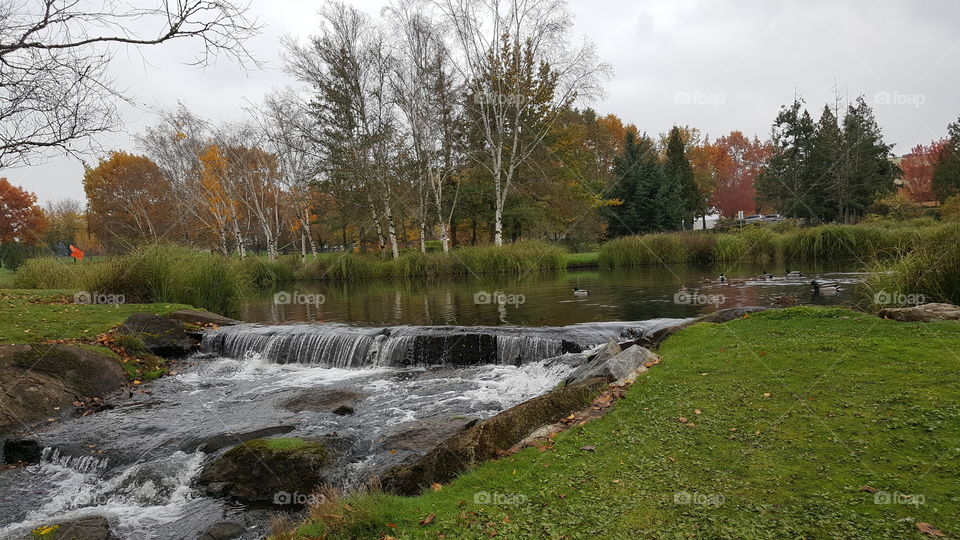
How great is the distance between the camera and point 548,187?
36.8 m

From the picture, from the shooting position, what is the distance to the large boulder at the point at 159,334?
1168 centimetres

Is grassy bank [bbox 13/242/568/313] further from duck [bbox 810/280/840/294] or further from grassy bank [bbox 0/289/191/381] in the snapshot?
duck [bbox 810/280/840/294]

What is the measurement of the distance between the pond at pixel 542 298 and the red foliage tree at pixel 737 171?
49972mm

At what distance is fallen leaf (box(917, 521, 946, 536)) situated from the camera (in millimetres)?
2674

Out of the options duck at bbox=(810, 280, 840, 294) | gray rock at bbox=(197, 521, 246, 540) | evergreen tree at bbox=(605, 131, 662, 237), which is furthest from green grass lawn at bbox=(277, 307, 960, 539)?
evergreen tree at bbox=(605, 131, 662, 237)

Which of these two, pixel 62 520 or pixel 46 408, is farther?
pixel 46 408

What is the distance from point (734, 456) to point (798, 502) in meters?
0.68

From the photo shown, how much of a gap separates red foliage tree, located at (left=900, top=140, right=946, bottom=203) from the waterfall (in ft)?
197

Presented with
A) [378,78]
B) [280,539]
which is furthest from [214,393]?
[378,78]

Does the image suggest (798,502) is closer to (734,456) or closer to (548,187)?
(734,456)

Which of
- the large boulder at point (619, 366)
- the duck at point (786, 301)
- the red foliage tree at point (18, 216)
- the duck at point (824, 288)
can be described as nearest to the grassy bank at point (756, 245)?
the duck at point (824, 288)

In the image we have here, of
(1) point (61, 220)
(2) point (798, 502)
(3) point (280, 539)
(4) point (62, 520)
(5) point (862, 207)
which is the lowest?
(4) point (62, 520)

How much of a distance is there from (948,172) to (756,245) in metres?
31.0

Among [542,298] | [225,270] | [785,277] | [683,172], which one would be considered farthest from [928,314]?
[683,172]
